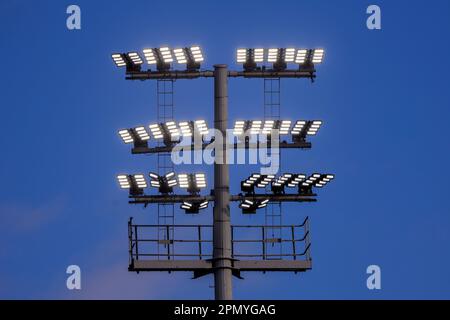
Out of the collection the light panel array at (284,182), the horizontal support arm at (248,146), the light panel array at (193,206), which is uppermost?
the horizontal support arm at (248,146)

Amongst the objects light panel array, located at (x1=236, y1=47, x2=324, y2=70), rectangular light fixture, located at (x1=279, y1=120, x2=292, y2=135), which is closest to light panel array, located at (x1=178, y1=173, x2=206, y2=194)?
rectangular light fixture, located at (x1=279, y1=120, x2=292, y2=135)

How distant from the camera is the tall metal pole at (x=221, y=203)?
63812mm

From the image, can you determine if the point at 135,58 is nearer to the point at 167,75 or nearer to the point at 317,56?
the point at 167,75

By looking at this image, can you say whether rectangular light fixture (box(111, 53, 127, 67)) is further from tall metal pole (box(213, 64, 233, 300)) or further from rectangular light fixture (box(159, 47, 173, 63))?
tall metal pole (box(213, 64, 233, 300))

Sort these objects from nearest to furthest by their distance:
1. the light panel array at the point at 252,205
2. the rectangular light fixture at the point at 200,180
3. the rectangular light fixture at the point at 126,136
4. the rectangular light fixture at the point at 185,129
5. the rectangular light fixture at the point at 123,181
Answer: the rectangular light fixture at the point at 200,180 → the rectangular light fixture at the point at 123,181 → the rectangular light fixture at the point at 185,129 → the light panel array at the point at 252,205 → the rectangular light fixture at the point at 126,136

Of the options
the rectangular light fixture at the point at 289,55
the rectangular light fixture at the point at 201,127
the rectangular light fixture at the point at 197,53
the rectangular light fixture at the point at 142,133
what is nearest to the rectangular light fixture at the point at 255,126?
the rectangular light fixture at the point at 201,127

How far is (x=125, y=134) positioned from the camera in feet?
213

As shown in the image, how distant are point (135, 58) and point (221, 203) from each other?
6682 mm

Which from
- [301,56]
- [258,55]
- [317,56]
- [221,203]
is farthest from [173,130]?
[317,56]

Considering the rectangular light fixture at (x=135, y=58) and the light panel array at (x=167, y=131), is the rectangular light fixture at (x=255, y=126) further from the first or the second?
the rectangular light fixture at (x=135, y=58)

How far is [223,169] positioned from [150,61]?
5143mm

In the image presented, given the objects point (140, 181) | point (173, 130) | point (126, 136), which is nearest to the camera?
point (140, 181)

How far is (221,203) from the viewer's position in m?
65.3
